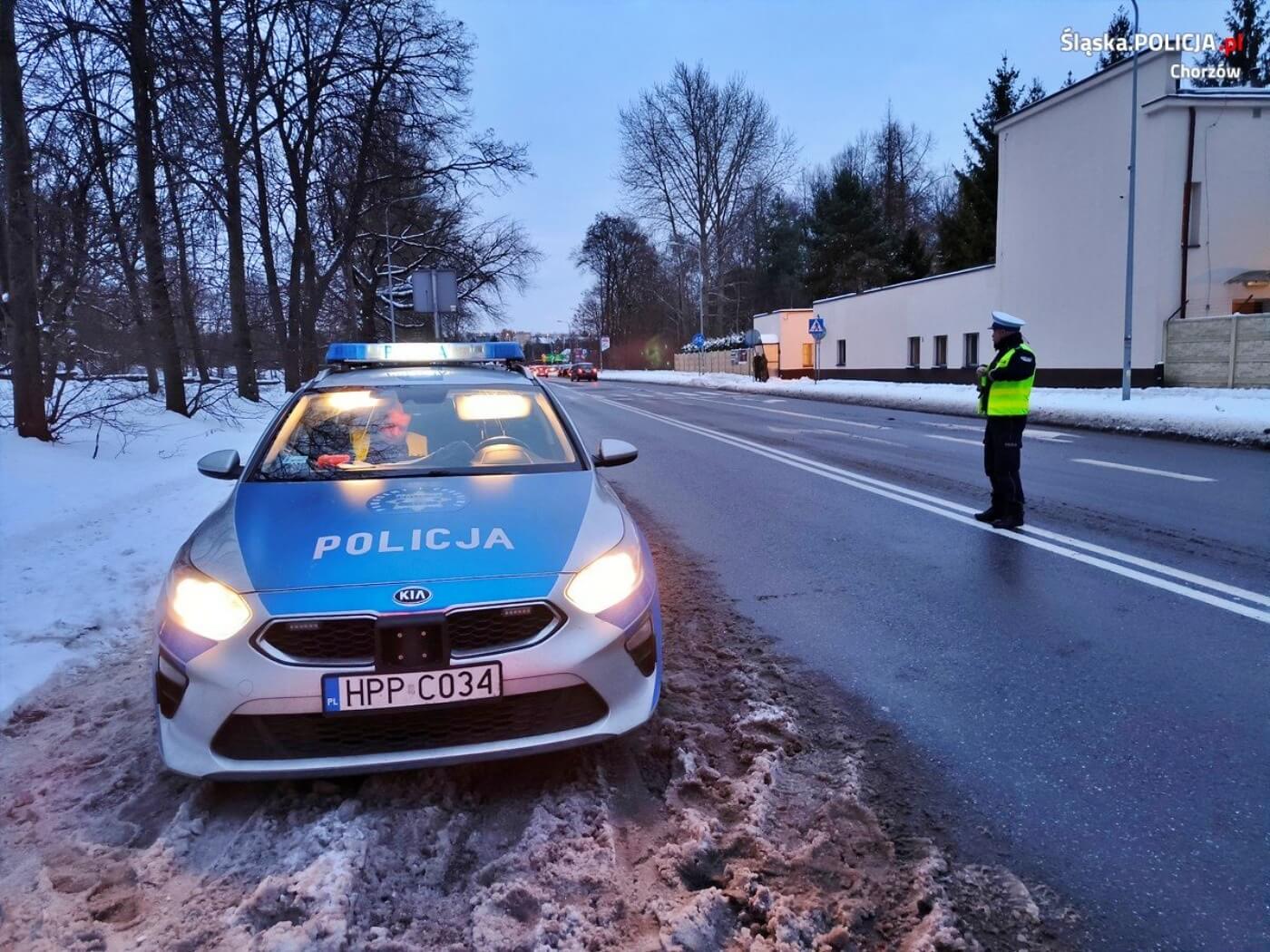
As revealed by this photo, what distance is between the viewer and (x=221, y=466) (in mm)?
4316

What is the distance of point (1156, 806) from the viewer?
2871 millimetres

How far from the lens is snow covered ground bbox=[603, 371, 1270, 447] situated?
14727 millimetres

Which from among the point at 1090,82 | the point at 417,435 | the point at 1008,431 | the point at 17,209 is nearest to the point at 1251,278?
the point at 1090,82

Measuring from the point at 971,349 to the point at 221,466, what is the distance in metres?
30.7

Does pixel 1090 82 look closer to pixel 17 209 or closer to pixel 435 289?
pixel 435 289

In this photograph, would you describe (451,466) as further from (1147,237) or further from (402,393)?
(1147,237)

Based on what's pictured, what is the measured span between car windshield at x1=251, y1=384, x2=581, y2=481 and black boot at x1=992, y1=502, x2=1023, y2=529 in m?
4.38

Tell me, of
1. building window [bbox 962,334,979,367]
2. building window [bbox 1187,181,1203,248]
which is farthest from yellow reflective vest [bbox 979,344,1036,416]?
building window [bbox 962,334,979,367]

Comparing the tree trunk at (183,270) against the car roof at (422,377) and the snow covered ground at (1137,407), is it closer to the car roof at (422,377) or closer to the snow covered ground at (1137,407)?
the car roof at (422,377)

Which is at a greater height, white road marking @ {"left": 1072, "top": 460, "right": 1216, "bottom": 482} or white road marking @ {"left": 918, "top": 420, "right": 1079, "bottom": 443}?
white road marking @ {"left": 918, "top": 420, "right": 1079, "bottom": 443}

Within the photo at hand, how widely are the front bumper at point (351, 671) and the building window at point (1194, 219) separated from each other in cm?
2509

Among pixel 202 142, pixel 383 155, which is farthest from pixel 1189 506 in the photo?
pixel 383 155

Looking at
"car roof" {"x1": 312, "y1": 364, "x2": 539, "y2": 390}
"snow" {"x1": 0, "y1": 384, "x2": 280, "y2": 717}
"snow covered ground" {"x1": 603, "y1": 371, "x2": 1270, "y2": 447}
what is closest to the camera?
"snow" {"x1": 0, "y1": 384, "x2": 280, "y2": 717}

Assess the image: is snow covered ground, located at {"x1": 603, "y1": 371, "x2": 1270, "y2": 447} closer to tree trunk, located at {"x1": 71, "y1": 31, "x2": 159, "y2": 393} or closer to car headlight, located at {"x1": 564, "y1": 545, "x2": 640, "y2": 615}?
car headlight, located at {"x1": 564, "y1": 545, "x2": 640, "y2": 615}
